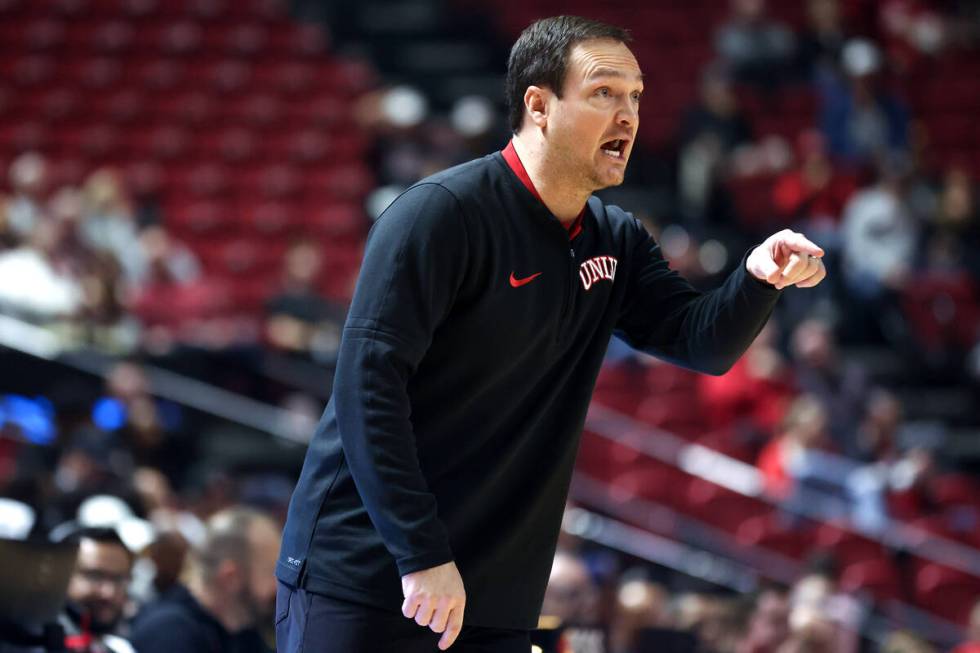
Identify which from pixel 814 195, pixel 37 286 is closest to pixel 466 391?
pixel 37 286

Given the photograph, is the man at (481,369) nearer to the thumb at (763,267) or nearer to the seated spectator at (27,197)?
the thumb at (763,267)

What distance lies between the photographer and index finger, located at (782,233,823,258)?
2.60 metres

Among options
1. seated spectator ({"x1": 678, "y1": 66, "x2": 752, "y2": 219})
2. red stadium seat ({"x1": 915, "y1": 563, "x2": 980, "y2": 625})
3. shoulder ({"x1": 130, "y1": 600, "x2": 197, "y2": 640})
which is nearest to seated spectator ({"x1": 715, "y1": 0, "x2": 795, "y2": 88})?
seated spectator ({"x1": 678, "y1": 66, "x2": 752, "y2": 219})

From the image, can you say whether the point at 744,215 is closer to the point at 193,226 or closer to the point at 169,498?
the point at 193,226

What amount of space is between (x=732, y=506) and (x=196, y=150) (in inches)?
229

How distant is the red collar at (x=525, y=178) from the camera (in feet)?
8.85

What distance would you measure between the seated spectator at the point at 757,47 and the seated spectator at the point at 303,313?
426cm

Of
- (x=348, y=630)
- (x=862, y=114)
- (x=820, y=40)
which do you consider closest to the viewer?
(x=348, y=630)

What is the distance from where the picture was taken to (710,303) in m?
2.78

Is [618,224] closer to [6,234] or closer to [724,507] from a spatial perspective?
[724,507]

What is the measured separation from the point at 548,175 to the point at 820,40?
34.6 ft

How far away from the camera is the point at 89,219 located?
10.6m

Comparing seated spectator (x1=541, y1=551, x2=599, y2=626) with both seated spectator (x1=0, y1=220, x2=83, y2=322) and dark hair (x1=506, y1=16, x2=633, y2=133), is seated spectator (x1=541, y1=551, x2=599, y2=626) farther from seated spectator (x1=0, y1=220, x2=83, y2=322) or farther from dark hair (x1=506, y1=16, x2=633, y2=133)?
seated spectator (x1=0, y1=220, x2=83, y2=322)

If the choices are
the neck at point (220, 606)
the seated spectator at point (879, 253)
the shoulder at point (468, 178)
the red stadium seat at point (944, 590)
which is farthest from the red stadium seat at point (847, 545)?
the shoulder at point (468, 178)
